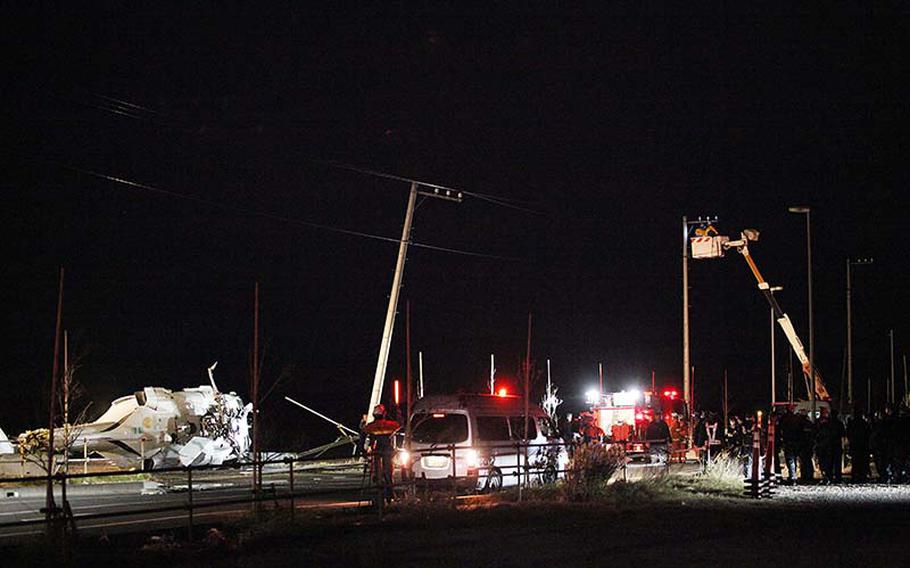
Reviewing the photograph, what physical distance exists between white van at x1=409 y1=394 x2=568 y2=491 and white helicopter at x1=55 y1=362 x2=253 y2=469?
13.2 meters

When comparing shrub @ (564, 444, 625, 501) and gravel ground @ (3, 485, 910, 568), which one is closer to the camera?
gravel ground @ (3, 485, 910, 568)

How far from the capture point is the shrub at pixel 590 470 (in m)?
22.3

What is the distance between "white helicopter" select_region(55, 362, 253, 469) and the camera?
3494 cm

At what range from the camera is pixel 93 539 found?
16188 mm

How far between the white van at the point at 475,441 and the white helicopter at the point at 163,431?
521 inches

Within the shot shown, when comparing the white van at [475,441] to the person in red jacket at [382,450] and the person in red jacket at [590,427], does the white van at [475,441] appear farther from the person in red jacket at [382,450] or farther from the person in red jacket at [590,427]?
the person in red jacket at [590,427]

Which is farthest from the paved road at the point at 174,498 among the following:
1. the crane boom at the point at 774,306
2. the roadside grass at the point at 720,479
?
the crane boom at the point at 774,306

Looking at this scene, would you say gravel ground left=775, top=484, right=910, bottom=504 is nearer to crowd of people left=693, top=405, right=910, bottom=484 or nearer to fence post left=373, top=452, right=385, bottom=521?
crowd of people left=693, top=405, right=910, bottom=484

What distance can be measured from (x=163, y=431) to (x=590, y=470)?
1669 centimetres

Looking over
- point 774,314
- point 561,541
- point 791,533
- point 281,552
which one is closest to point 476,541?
point 561,541

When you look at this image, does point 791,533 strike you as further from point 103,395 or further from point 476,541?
point 103,395

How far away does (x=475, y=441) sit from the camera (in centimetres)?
2344

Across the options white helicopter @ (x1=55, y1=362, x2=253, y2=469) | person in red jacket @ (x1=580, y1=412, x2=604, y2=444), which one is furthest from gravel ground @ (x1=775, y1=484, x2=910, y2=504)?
white helicopter @ (x1=55, y1=362, x2=253, y2=469)

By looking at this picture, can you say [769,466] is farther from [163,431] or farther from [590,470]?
[163,431]
